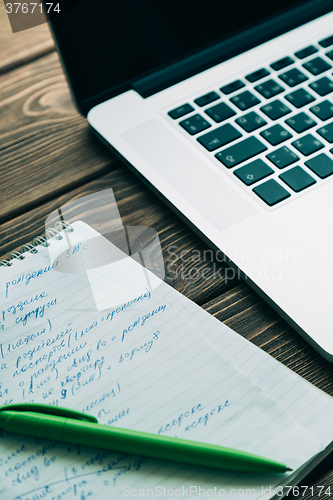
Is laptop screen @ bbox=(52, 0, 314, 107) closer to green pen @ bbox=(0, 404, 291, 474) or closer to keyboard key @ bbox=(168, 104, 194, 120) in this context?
keyboard key @ bbox=(168, 104, 194, 120)

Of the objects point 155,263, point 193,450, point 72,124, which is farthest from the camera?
point 72,124

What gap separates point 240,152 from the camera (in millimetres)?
436

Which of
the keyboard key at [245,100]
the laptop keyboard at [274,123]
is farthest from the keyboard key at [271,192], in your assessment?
the keyboard key at [245,100]

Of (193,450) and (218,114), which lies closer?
(193,450)

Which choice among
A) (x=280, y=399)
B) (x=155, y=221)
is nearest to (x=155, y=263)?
(x=155, y=221)

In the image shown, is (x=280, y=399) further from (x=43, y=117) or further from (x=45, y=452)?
(x=43, y=117)

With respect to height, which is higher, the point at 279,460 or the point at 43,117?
the point at 43,117

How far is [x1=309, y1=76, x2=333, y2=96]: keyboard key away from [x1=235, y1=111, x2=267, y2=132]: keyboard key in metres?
0.08

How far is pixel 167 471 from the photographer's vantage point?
30cm

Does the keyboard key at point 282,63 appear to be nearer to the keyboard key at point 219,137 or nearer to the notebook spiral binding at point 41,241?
the keyboard key at point 219,137

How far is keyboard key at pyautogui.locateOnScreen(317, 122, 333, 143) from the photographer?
0.44 meters

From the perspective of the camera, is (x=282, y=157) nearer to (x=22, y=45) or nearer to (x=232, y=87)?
(x=232, y=87)

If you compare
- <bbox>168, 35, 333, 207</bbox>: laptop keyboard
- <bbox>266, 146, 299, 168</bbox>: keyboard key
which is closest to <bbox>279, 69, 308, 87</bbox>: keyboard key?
<bbox>168, 35, 333, 207</bbox>: laptop keyboard

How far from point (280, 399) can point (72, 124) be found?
41 cm
